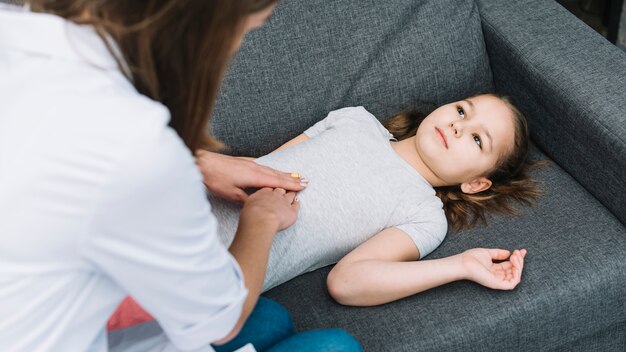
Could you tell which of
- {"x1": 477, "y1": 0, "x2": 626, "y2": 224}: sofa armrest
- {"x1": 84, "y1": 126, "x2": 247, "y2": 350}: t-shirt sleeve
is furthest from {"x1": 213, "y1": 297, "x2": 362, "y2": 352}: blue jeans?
{"x1": 477, "y1": 0, "x2": 626, "y2": 224}: sofa armrest

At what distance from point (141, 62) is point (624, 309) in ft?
3.98

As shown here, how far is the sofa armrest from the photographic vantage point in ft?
5.48

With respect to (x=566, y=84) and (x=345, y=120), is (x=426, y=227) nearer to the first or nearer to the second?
(x=345, y=120)

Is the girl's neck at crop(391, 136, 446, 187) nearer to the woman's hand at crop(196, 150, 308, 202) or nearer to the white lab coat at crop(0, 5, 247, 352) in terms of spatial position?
the woman's hand at crop(196, 150, 308, 202)

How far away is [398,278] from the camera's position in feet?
4.83

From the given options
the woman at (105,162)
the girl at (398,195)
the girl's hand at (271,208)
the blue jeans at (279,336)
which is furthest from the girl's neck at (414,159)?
the woman at (105,162)

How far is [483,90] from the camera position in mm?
1983

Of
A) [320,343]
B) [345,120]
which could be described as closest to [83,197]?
[320,343]

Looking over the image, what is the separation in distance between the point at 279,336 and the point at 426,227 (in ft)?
1.40

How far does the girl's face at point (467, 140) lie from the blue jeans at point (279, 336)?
0.55m

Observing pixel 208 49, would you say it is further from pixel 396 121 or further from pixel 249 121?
pixel 396 121

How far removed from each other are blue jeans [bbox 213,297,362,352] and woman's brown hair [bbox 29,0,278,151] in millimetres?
518

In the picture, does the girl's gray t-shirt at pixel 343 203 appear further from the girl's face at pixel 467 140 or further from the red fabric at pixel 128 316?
the red fabric at pixel 128 316

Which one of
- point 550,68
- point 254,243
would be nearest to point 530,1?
point 550,68
